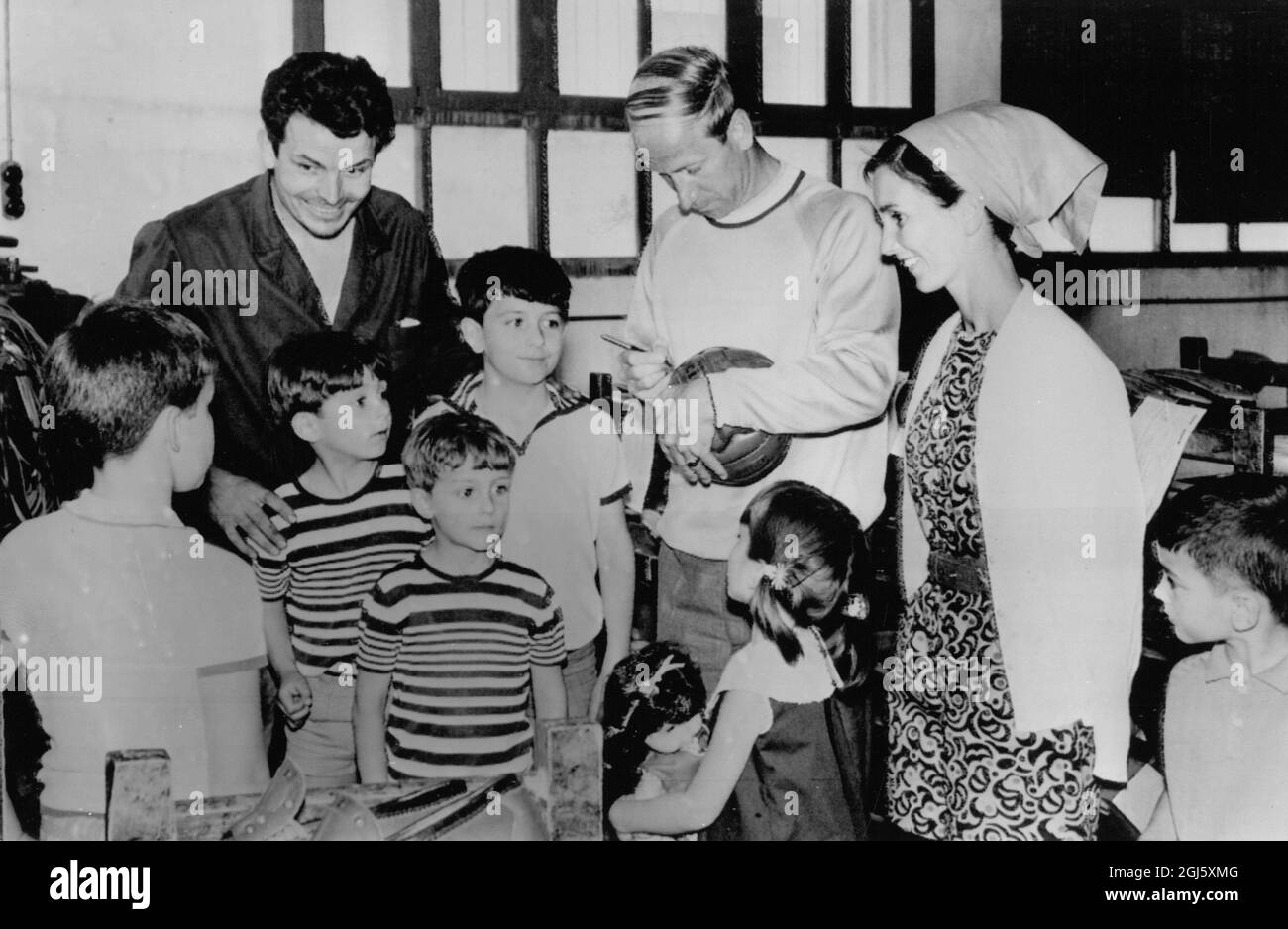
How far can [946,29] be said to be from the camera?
3.46 meters

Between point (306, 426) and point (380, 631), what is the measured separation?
0.52 m

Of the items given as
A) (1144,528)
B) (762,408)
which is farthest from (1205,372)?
(762,408)

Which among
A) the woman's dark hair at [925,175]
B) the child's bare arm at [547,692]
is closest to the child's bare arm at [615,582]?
the child's bare arm at [547,692]

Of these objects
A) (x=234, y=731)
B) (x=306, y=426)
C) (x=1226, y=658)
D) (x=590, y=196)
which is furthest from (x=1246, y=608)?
(x=234, y=731)

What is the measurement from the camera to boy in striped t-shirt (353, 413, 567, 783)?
310 centimetres

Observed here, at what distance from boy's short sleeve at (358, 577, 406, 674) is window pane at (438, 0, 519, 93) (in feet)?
4.15

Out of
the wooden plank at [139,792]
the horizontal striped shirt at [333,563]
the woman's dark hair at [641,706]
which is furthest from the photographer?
the horizontal striped shirt at [333,563]

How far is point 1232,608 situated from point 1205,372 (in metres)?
0.77

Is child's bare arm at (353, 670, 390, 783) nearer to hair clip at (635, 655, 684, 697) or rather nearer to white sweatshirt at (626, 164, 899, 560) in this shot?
hair clip at (635, 655, 684, 697)

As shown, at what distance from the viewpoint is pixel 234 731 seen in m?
3.15

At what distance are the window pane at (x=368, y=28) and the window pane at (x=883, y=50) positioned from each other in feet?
3.76

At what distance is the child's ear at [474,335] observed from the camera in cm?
324

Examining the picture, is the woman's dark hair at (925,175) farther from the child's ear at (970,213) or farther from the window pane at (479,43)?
the window pane at (479,43)

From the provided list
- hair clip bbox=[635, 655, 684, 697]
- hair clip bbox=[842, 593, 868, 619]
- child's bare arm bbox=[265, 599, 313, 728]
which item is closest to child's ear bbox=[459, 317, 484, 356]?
child's bare arm bbox=[265, 599, 313, 728]
